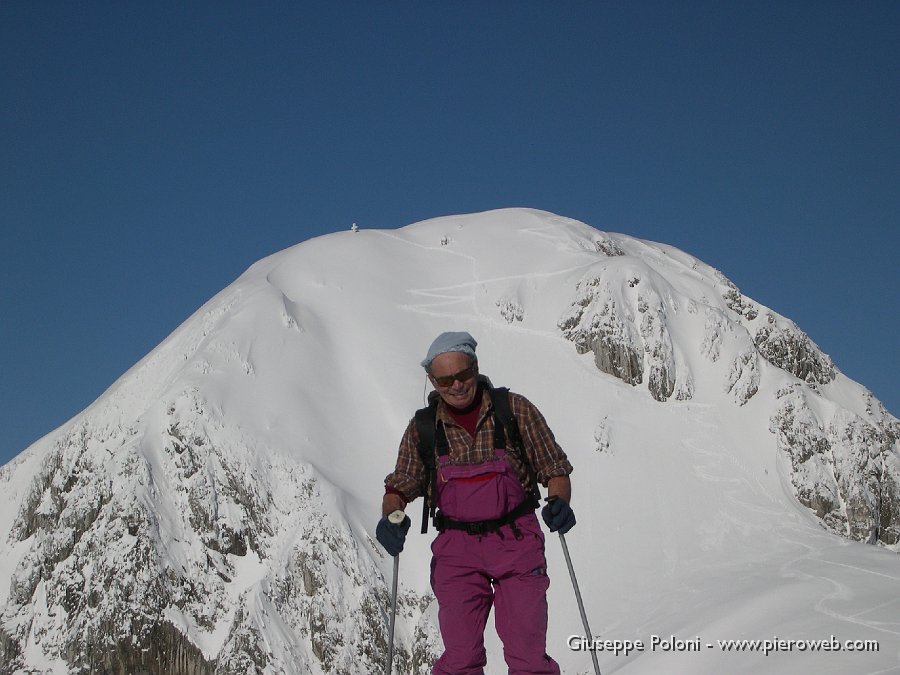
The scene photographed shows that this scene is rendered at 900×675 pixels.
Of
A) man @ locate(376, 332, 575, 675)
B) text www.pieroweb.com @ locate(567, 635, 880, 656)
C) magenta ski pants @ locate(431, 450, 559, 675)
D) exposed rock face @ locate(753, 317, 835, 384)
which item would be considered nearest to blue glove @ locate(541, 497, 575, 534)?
man @ locate(376, 332, 575, 675)

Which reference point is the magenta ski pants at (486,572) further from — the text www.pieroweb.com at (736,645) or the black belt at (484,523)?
the text www.pieroweb.com at (736,645)

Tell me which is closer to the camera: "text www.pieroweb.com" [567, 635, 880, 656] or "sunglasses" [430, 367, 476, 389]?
"sunglasses" [430, 367, 476, 389]

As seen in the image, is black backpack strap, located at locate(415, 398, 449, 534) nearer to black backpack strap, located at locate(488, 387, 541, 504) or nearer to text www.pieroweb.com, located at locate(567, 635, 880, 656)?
black backpack strap, located at locate(488, 387, 541, 504)

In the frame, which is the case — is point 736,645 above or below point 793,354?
below

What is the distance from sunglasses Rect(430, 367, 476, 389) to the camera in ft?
22.0

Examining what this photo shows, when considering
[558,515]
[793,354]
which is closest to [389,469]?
[793,354]

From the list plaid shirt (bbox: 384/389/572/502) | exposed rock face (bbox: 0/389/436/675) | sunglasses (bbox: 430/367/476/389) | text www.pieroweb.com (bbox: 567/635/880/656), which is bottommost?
text www.pieroweb.com (bbox: 567/635/880/656)

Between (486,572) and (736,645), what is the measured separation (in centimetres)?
1785

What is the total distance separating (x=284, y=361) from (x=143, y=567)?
393 inches

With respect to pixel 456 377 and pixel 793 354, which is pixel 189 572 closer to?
pixel 793 354

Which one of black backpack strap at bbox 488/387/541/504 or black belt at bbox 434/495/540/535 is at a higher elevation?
black backpack strap at bbox 488/387/541/504

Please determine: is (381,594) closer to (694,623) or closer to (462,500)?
(694,623)

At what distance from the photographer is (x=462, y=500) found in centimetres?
662

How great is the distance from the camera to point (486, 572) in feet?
21.9
